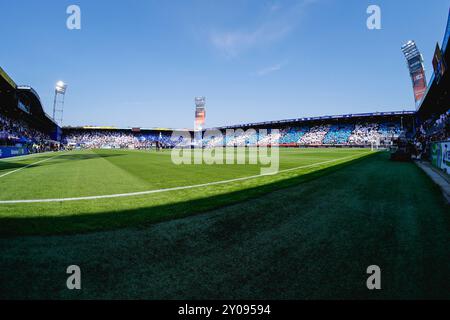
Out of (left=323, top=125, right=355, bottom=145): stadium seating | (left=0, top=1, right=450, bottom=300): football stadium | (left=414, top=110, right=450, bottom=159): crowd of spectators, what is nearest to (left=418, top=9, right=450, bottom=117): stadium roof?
(left=414, top=110, right=450, bottom=159): crowd of spectators

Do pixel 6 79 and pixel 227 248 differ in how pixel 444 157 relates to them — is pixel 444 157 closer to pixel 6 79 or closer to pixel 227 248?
pixel 227 248

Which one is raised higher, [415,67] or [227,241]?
[415,67]

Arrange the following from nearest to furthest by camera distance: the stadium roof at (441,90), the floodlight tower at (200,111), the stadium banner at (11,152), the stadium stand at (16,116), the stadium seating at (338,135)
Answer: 1. the stadium roof at (441,90)
2. the stadium banner at (11,152)
3. the stadium stand at (16,116)
4. the stadium seating at (338,135)
5. the floodlight tower at (200,111)

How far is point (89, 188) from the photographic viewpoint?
7352mm

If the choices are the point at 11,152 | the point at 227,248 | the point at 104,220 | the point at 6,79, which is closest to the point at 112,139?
the point at 11,152

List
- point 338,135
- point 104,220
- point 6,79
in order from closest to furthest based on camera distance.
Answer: point 104,220
point 6,79
point 338,135

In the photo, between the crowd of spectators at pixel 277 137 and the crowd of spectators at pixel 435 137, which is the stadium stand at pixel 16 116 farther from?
the crowd of spectators at pixel 435 137

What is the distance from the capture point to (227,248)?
122 inches

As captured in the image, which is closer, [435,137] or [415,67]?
[435,137]

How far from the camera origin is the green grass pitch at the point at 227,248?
7.27 feet

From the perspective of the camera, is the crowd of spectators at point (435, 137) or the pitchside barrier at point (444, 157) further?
the crowd of spectators at point (435, 137)

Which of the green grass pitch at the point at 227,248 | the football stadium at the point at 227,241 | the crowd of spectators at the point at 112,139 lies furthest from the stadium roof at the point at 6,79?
the crowd of spectators at the point at 112,139
